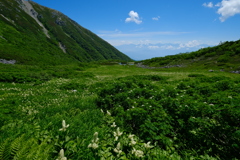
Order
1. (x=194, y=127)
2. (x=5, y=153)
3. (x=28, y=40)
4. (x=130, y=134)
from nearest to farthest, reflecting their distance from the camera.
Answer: (x=5, y=153) < (x=130, y=134) < (x=194, y=127) < (x=28, y=40)

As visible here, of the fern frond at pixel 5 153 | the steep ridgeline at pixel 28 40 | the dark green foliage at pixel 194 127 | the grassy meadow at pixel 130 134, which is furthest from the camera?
the steep ridgeline at pixel 28 40

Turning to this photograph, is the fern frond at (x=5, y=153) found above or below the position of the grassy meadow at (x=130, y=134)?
above

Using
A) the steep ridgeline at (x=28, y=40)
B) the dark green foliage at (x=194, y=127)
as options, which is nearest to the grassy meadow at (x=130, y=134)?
the dark green foliage at (x=194, y=127)

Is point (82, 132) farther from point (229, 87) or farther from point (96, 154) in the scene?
point (229, 87)

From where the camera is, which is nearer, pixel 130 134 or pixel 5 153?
pixel 5 153

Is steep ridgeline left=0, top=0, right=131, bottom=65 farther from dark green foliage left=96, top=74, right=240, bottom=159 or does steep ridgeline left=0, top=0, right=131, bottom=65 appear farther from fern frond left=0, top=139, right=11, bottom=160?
dark green foliage left=96, top=74, right=240, bottom=159

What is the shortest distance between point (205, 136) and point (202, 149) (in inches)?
21.2

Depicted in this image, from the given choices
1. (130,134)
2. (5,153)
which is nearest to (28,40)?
(5,153)

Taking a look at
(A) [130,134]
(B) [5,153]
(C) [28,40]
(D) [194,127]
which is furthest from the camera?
(C) [28,40]

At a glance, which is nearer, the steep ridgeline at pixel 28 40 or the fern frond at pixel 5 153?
the fern frond at pixel 5 153

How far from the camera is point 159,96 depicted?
28.1ft

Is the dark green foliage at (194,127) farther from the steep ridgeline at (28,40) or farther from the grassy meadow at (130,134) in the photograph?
the steep ridgeline at (28,40)

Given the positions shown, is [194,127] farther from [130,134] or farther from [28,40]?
[28,40]

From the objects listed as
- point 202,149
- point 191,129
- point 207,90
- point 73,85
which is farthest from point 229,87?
point 73,85
